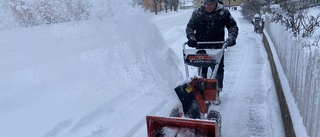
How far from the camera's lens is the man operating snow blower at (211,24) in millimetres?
4449

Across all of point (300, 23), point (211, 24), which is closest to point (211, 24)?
point (211, 24)

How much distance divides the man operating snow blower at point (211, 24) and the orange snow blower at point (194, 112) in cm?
49

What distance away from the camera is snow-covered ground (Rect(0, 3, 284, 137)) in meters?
4.20

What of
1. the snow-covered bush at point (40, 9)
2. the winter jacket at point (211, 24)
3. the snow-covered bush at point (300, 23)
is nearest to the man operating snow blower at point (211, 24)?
the winter jacket at point (211, 24)

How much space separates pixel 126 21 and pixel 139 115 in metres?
1.47

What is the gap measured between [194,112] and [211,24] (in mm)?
1847

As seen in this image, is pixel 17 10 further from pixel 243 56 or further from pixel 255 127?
pixel 255 127

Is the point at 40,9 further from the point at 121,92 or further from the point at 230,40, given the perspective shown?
the point at 230,40

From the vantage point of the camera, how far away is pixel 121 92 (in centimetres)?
574

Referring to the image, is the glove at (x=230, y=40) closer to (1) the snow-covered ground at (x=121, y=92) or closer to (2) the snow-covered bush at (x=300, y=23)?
(1) the snow-covered ground at (x=121, y=92)

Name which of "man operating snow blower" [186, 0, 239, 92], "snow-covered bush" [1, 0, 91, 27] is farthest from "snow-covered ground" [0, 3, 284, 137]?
"snow-covered bush" [1, 0, 91, 27]

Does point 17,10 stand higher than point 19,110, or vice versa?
point 17,10

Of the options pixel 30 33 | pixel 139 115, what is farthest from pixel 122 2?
pixel 30 33

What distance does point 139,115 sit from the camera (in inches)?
182
